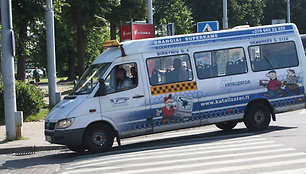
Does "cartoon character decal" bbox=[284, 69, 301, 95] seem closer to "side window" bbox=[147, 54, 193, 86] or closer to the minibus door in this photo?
"side window" bbox=[147, 54, 193, 86]

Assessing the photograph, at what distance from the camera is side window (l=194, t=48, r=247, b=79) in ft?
41.7

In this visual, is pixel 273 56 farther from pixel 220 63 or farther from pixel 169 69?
pixel 169 69

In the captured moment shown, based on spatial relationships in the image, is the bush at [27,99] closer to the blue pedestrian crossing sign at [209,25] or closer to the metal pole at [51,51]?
the metal pole at [51,51]

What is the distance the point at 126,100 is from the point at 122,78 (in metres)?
0.56

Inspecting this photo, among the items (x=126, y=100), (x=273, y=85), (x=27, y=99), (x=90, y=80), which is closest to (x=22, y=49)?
(x=27, y=99)

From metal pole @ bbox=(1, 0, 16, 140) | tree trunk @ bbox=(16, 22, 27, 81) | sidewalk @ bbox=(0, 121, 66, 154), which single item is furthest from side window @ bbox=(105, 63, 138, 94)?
tree trunk @ bbox=(16, 22, 27, 81)

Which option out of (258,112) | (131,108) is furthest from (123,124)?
(258,112)

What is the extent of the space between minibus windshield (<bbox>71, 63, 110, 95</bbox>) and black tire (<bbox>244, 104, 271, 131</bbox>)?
13.5ft

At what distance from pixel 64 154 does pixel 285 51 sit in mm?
6701

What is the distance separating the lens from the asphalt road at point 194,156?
28.4ft

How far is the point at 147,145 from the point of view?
492 inches

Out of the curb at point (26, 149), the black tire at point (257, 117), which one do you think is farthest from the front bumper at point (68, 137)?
the black tire at point (257, 117)

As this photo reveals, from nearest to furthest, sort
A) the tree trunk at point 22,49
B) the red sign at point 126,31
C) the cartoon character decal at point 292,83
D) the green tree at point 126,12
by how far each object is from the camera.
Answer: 1. the cartoon character decal at point 292,83
2. the red sign at point 126,31
3. the tree trunk at point 22,49
4. the green tree at point 126,12

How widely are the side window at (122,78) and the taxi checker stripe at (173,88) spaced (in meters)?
0.54
